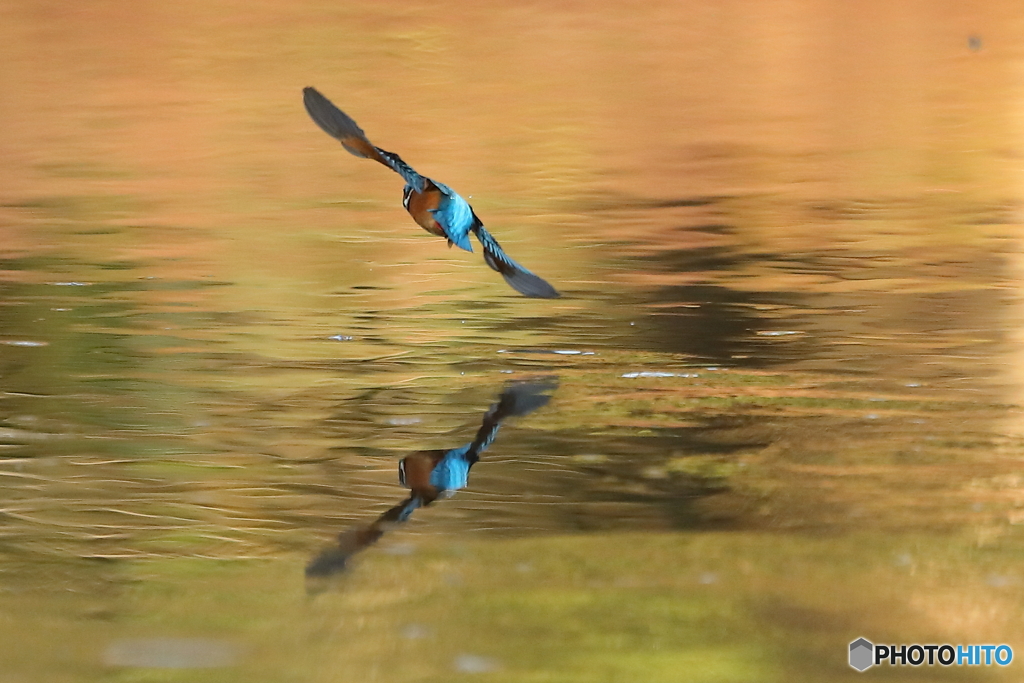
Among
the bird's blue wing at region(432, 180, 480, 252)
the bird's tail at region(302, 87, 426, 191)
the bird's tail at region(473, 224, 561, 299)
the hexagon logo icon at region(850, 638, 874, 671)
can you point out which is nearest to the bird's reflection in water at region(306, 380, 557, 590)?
the bird's tail at region(473, 224, 561, 299)

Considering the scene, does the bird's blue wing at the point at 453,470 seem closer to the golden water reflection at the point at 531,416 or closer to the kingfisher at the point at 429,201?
the golden water reflection at the point at 531,416

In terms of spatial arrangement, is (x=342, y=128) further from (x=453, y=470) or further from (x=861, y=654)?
(x=861, y=654)

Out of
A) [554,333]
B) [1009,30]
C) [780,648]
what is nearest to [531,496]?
[780,648]

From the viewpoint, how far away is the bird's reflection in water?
407 cm

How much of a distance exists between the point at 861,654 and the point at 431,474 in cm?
161

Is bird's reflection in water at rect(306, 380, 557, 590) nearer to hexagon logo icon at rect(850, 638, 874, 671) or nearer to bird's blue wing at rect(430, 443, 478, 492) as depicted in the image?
bird's blue wing at rect(430, 443, 478, 492)

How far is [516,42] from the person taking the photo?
63.8 feet


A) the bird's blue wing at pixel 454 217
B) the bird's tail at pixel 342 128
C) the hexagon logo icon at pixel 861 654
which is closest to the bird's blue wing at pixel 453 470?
the bird's blue wing at pixel 454 217

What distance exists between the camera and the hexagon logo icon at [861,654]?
3.42 m

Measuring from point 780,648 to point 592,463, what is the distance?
4.62ft

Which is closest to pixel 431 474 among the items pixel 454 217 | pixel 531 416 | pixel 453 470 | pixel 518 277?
pixel 453 470

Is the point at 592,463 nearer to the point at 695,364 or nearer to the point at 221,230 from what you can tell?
the point at 695,364

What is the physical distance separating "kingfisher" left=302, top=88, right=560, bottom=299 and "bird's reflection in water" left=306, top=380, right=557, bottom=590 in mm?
369

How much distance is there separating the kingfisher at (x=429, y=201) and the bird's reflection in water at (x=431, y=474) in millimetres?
369
